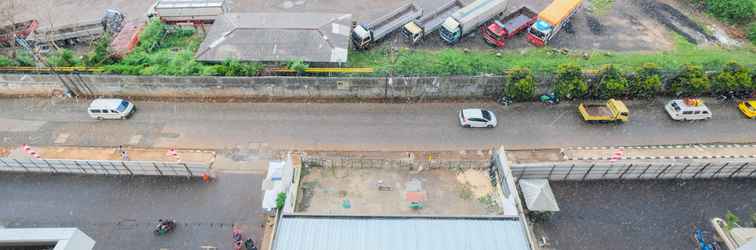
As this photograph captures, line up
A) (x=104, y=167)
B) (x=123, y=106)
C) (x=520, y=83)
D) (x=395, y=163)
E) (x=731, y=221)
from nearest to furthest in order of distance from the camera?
(x=395, y=163) < (x=731, y=221) < (x=104, y=167) < (x=520, y=83) < (x=123, y=106)

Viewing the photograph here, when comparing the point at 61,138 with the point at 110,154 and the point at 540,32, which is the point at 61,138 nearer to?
the point at 110,154

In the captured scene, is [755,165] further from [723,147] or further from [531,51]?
[531,51]

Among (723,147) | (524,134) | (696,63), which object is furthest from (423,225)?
(696,63)

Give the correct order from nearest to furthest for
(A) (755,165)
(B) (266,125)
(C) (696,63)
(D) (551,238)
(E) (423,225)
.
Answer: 1. (E) (423,225)
2. (D) (551,238)
3. (A) (755,165)
4. (B) (266,125)
5. (C) (696,63)

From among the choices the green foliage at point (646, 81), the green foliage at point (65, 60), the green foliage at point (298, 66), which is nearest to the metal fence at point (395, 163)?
the green foliage at point (298, 66)

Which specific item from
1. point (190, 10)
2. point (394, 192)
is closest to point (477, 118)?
point (394, 192)

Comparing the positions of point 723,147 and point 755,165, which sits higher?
point 723,147
